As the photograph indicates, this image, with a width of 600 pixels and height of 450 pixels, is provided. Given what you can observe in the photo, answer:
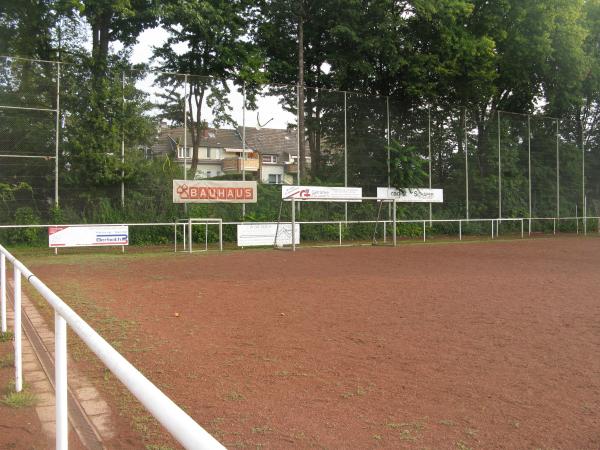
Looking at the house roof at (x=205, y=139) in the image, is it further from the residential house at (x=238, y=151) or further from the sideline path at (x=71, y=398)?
the sideline path at (x=71, y=398)

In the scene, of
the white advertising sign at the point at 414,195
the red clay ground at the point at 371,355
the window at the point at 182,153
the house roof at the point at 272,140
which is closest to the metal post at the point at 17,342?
the red clay ground at the point at 371,355

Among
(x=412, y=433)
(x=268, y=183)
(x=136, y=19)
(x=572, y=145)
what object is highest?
(x=136, y=19)

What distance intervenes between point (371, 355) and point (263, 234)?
17.5 metres

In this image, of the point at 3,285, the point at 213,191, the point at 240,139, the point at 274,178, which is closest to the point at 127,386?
the point at 3,285

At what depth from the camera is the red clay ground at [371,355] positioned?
399cm

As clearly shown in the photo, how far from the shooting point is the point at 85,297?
379 inches

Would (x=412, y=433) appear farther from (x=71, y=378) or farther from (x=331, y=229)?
(x=331, y=229)

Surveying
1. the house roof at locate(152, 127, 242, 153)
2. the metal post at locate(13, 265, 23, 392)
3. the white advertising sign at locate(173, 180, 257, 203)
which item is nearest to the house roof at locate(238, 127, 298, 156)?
the house roof at locate(152, 127, 242, 153)

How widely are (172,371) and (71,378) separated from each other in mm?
864

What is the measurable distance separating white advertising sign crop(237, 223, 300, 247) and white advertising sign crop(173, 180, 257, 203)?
152cm

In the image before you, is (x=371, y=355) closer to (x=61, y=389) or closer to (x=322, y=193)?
(x=61, y=389)

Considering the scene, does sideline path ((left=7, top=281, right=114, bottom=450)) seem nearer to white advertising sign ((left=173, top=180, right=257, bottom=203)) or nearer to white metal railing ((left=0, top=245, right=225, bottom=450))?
white metal railing ((left=0, top=245, right=225, bottom=450))

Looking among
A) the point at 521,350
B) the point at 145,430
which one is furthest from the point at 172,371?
the point at 521,350

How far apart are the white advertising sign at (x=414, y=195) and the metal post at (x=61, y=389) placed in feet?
83.6
